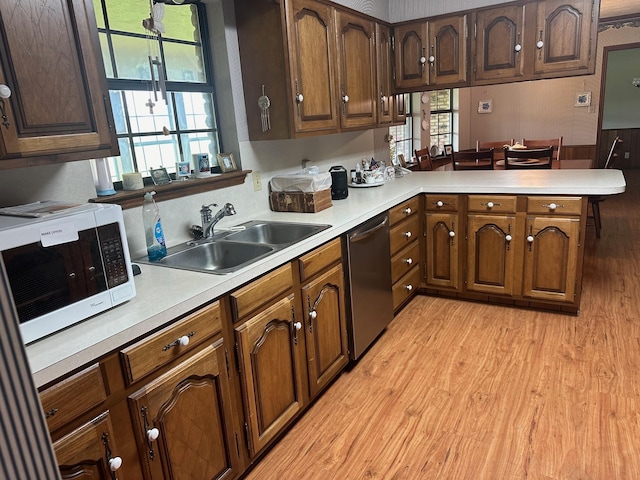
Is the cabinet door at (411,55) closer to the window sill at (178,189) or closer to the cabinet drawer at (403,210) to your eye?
the cabinet drawer at (403,210)

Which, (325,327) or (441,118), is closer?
(325,327)

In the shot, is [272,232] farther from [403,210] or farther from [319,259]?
[403,210]

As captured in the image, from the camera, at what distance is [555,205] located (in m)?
2.80

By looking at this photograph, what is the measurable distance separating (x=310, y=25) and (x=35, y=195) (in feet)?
5.51

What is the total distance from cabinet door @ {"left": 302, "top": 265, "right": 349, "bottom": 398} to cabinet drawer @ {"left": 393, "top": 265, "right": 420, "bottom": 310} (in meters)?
0.72

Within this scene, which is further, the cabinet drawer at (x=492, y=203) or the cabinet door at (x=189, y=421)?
the cabinet drawer at (x=492, y=203)

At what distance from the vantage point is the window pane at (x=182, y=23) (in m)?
2.22

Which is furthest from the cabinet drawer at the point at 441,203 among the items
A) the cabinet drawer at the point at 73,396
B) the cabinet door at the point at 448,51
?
the cabinet drawer at the point at 73,396

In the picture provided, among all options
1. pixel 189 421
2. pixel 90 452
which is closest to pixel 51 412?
pixel 90 452

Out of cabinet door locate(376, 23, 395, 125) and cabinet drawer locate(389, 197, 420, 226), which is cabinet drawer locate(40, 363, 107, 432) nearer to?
cabinet drawer locate(389, 197, 420, 226)

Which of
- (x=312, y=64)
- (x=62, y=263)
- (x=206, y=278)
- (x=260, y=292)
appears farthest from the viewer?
(x=312, y=64)

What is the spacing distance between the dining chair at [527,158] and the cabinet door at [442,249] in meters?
1.25

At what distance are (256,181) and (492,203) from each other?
1.56 metres

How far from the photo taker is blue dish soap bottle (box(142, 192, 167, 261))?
190 cm
